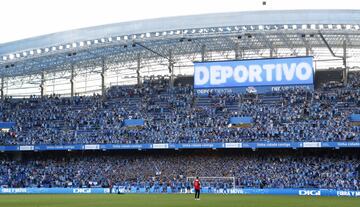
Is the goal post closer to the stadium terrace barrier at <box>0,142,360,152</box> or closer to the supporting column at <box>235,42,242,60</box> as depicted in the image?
the stadium terrace barrier at <box>0,142,360,152</box>

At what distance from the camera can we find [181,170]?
218 ft

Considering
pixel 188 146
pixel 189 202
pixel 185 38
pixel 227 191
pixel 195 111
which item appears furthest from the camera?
pixel 195 111

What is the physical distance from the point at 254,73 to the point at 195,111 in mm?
7951

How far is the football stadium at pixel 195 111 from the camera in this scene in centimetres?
6291

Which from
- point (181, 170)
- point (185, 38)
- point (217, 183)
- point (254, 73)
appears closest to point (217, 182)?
point (217, 183)

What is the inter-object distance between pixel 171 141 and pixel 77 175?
10672 millimetres

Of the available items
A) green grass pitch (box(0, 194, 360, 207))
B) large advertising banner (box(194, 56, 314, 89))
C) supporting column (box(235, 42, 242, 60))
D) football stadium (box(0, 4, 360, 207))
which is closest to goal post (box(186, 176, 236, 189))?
football stadium (box(0, 4, 360, 207))

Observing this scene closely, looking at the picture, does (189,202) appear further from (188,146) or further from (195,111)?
Answer: (195,111)

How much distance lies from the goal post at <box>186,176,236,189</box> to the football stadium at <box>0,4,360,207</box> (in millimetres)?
128

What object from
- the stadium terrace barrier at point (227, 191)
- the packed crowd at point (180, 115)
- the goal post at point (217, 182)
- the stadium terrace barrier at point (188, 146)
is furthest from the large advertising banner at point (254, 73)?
the stadium terrace barrier at point (227, 191)

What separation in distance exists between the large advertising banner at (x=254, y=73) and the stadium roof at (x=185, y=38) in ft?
7.47

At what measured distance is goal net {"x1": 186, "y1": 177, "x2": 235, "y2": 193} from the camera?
60516 mm

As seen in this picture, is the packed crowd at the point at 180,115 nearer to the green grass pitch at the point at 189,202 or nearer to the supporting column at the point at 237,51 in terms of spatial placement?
the supporting column at the point at 237,51

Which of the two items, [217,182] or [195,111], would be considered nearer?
[217,182]
